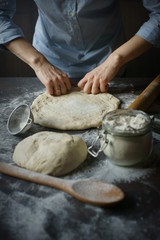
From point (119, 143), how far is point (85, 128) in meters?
0.32

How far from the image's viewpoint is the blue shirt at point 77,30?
1557mm

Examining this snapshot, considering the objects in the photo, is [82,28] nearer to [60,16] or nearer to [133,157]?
[60,16]

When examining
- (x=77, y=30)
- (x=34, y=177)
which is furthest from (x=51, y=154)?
(x=77, y=30)

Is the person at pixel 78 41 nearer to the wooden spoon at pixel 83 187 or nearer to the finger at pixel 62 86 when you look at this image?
the finger at pixel 62 86

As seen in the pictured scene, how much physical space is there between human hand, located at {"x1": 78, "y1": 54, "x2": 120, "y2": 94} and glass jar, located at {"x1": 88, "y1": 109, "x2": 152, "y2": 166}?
474 millimetres

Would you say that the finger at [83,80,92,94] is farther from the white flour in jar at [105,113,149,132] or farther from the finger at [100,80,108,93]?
the white flour in jar at [105,113,149,132]

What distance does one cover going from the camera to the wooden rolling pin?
1.32m

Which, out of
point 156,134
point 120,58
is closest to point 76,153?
point 156,134

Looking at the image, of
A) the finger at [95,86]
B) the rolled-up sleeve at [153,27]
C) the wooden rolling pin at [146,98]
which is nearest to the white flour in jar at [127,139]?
the wooden rolling pin at [146,98]

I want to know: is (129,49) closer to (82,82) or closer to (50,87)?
(82,82)

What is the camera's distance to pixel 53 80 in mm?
1510

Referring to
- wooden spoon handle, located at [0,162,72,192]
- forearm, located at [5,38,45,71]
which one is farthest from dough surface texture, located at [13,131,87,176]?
forearm, located at [5,38,45,71]

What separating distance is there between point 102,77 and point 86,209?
2.59 feet

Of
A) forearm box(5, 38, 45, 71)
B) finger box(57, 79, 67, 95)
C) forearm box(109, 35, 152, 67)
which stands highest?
forearm box(5, 38, 45, 71)
